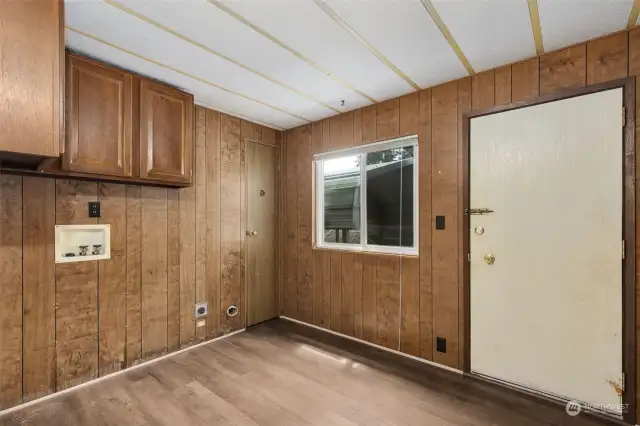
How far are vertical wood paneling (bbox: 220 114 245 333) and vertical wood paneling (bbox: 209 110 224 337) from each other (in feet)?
0.15

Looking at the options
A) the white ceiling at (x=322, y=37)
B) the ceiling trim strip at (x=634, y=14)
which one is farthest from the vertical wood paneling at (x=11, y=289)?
the ceiling trim strip at (x=634, y=14)

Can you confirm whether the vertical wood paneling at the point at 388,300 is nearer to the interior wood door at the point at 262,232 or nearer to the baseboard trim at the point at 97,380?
the interior wood door at the point at 262,232

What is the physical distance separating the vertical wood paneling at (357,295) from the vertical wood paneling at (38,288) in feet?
7.95

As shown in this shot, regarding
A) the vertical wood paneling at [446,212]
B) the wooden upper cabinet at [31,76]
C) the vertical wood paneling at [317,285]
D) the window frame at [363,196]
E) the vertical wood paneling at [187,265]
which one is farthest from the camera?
the vertical wood paneling at [317,285]

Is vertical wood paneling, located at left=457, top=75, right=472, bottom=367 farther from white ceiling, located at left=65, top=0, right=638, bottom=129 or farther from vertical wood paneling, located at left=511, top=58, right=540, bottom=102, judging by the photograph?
vertical wood paneling, located at left=511, top=58, right=540, bottom=102

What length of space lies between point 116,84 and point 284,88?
4.04 ft

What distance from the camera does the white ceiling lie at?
160 cm

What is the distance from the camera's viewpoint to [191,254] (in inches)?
115

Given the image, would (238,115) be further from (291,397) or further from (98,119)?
(291,397)

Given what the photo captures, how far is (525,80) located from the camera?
2.14 metres

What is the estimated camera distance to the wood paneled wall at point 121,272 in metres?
2.01

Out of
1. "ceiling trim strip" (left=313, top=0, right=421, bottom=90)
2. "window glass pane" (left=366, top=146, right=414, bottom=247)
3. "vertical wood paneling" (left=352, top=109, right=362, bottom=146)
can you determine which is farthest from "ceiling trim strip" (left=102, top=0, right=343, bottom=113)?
"window glass pane" (left=366, top=146, right=414, bottom=247)

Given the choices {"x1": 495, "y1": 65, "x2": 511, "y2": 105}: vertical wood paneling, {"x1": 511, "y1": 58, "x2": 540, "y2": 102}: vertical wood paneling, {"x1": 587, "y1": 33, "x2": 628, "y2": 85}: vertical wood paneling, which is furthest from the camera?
{"x1": 495, "y1": 65, "x2": 511, "y2": 105}: vertical wood paneling

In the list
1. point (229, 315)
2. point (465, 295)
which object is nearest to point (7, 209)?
point (229, 315)
